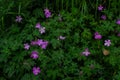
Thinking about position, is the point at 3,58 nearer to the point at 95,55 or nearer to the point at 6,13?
the point at 6,13

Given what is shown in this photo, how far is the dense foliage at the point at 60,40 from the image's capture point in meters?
3.05

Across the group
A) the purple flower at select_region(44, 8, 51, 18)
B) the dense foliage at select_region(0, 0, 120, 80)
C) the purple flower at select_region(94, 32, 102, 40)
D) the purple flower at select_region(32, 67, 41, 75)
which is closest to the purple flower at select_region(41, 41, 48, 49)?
the dense foliage at select_region(0, 0, 120, 80)

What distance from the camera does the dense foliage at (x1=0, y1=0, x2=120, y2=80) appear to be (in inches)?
120

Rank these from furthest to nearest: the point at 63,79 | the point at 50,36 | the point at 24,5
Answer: the point at 24,5, the point at 50,36, the point at 63,79

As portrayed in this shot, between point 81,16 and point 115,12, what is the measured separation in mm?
380

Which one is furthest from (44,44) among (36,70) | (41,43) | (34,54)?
(36,70)

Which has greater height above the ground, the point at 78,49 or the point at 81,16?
the point at 81,16

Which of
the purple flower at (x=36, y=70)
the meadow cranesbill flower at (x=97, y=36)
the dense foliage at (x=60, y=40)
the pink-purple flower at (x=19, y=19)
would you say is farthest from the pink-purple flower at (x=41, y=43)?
the meadow cranesbill flower at (x=97, y=36)

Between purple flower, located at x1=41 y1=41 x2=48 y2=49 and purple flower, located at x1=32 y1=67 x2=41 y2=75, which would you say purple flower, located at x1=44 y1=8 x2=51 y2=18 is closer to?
purple flower, located at x1=41 y1=41 x2=48 y2=49

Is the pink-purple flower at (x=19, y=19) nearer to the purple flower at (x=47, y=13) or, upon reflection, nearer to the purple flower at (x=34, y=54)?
the purple flower at (x=47, y=13)

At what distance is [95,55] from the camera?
3188 mm

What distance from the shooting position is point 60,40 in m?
3.17

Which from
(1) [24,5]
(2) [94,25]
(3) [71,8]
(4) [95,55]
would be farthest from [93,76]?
(1) [24,5]

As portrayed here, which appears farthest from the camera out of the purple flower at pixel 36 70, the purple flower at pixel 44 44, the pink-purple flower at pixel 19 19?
the pink-purple flower at pixel 19 19
